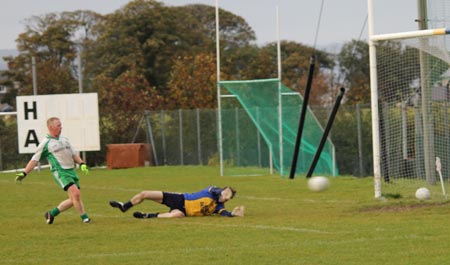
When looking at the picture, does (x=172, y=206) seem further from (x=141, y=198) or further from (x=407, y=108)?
(x=407, y=108)

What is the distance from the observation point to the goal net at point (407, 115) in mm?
20156

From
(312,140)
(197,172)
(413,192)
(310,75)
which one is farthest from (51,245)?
(197,172)

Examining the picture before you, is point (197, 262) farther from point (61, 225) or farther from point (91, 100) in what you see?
point (91, 100)

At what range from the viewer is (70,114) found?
1567 inches

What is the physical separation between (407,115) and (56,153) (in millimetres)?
8176

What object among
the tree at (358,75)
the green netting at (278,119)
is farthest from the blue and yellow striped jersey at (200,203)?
the tree at (358,75)

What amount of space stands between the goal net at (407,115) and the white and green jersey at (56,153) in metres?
5.96

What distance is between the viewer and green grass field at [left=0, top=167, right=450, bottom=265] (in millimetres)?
11906

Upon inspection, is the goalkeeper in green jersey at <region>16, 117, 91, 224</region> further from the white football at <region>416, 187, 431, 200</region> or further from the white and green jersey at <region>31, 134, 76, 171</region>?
the white football at <region>416, 187, 431, 200</region>

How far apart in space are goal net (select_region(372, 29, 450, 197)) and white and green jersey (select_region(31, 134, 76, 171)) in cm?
596

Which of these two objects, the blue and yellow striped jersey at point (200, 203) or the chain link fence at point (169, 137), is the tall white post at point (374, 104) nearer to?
the blue and yellow striped jersey at point (200, 203)

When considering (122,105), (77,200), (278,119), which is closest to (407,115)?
(77,200)

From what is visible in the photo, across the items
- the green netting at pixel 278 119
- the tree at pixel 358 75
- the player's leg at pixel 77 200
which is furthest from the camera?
the tree at pixel 358 75

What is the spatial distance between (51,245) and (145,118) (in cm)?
3098
